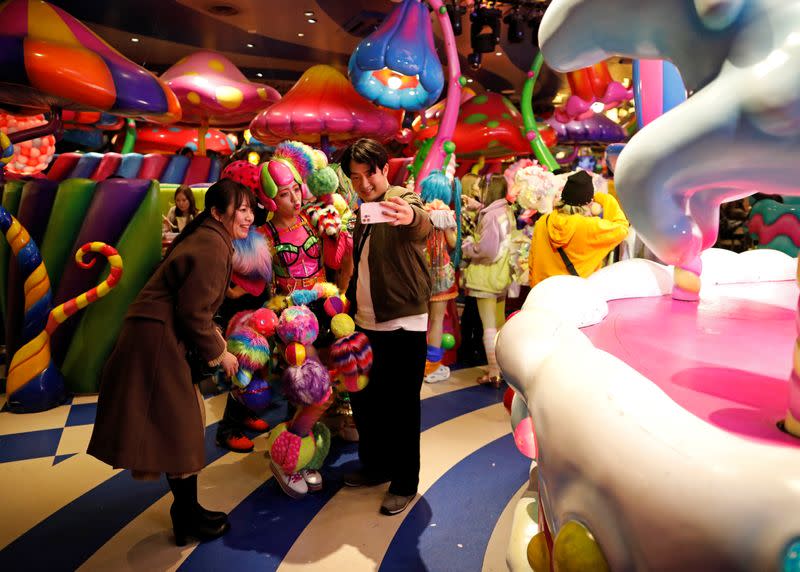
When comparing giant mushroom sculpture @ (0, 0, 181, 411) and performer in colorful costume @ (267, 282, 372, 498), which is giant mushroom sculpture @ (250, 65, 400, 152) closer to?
giant mushroom sculpture @ (0, 0, 181, 411)

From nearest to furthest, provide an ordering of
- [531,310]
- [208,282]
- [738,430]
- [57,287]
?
[738,430] → [531,310] → [208,282] → [57,287]

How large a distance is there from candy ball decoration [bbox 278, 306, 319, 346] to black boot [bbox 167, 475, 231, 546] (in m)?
0.63

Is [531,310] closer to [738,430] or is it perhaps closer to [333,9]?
[738,430]

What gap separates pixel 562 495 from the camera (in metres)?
0.78

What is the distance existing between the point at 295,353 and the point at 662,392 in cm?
181

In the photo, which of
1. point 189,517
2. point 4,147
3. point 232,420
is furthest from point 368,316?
point 4,147

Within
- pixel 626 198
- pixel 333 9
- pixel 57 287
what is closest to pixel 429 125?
pixel 333 9

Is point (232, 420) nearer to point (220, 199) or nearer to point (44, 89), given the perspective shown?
point (220, 199)

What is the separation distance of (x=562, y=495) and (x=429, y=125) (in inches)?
247

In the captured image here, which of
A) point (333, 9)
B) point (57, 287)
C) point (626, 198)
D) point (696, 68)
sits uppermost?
point (333, 9)

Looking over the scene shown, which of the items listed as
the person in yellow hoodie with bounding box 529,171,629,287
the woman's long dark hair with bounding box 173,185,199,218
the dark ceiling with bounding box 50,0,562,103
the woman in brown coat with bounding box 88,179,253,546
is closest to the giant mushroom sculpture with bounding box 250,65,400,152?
the woman's long dark hair with bounding box 173,185,199,218

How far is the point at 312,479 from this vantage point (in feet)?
8.52

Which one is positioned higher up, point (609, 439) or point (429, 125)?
point (429, 125)

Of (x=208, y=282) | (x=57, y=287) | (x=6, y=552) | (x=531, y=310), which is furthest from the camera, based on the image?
(x=57, y=287)
